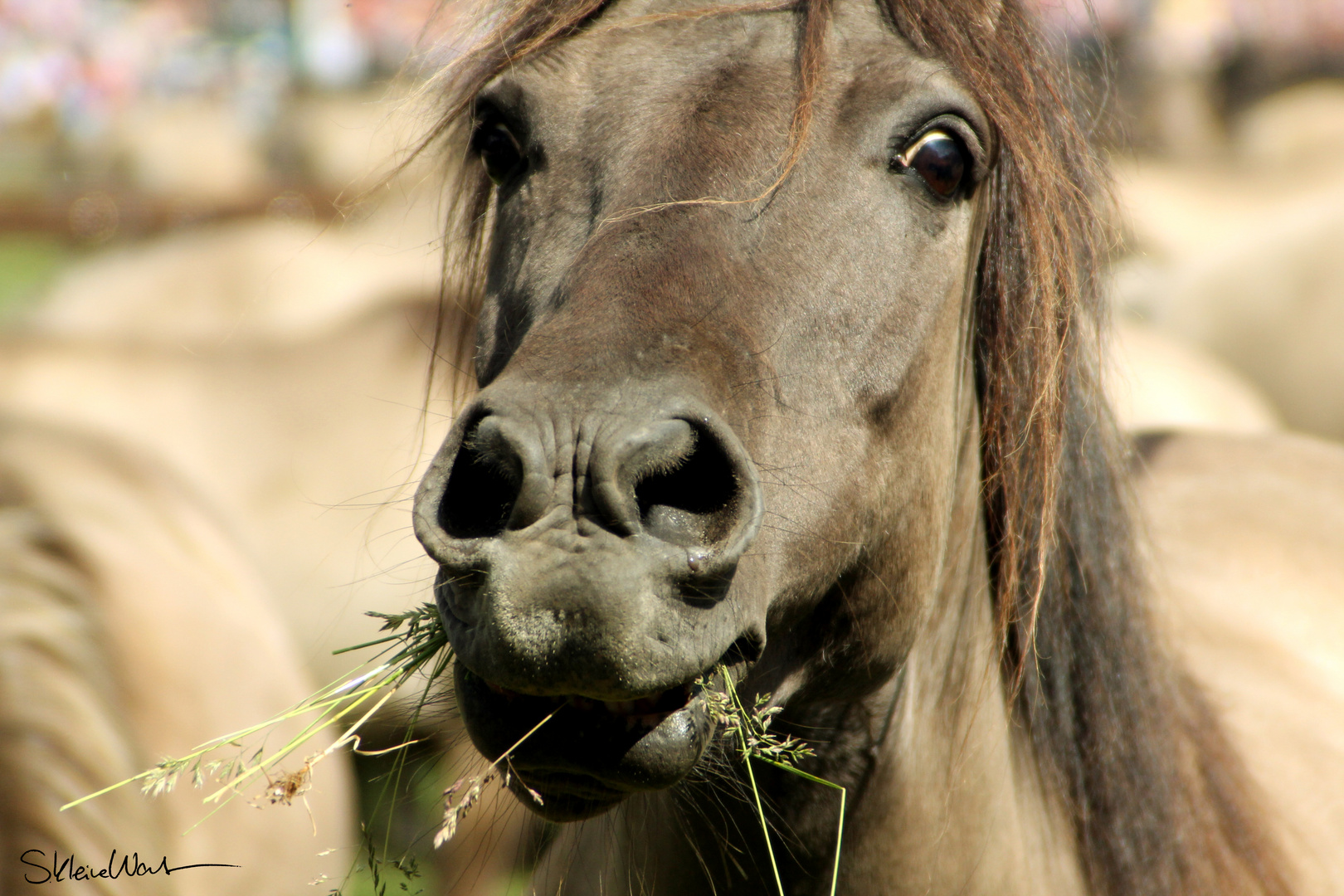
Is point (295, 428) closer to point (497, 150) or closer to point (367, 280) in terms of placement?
point (367, 280)

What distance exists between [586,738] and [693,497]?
31 cm

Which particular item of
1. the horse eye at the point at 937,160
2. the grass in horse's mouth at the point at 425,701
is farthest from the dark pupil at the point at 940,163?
the grass in horse's mouth at the point at 425,701

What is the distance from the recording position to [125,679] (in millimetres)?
2928

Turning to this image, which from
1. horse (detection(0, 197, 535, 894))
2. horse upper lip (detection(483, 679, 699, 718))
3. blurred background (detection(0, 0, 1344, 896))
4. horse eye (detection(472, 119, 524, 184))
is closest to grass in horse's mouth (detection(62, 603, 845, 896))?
horse upper lip (detection(483, 679, 699, 718))

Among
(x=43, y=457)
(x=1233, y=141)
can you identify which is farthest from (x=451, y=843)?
(x=1233, y=141)

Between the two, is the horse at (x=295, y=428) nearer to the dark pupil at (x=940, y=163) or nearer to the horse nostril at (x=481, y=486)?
the dark pupil at (x=940, y=163)

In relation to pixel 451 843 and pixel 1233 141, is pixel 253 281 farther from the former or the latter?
pixel 1233 141

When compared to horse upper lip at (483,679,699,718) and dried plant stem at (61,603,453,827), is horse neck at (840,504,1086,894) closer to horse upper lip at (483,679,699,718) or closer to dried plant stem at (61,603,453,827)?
horse upper lip at (483,679,699,718)

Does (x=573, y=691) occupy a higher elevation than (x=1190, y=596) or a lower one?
lower

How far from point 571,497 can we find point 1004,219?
2.98ft

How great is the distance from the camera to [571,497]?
46.4 inches

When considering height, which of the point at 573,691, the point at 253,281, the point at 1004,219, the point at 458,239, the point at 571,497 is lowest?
the point at 573,691
